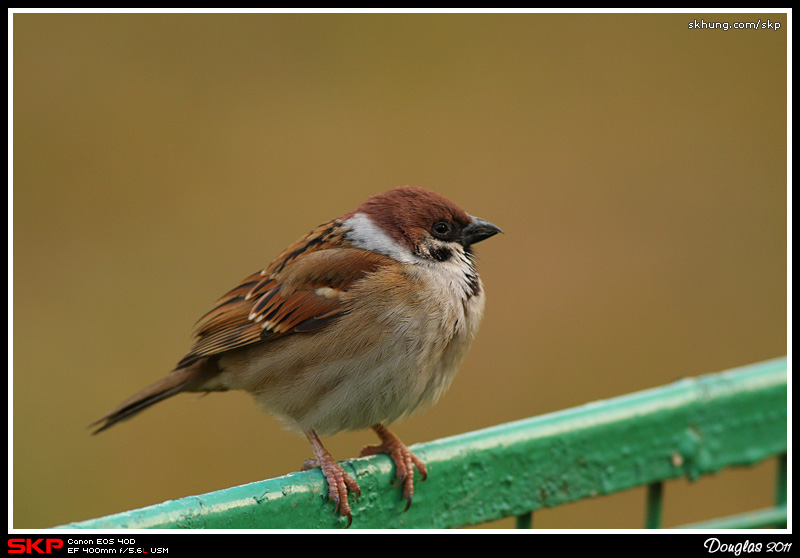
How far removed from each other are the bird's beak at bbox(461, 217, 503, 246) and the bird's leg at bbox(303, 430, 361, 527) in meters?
0.84

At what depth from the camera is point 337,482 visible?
2592mm

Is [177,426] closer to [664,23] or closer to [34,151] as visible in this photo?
[34,151]

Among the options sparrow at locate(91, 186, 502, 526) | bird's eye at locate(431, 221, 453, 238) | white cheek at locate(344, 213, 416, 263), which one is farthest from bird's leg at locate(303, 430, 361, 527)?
bird's eye at locate(431, 221, 453, 238)

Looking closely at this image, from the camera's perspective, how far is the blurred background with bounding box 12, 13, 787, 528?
5.29 meters

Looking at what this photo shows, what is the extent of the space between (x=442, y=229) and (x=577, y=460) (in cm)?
90

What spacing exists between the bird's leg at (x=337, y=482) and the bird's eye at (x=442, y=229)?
2.61 ft

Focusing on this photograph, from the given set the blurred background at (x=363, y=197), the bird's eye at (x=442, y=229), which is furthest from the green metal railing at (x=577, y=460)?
the blurred background at (x=363, y=197)

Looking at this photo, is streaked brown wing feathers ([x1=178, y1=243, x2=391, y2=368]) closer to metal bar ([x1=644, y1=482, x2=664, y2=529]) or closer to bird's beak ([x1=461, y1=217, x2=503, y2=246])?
bird's beak ([x1=461, y1=217, x2=503, y2=246])

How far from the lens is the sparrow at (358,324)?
2.96m

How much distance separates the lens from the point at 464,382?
5.76 m
